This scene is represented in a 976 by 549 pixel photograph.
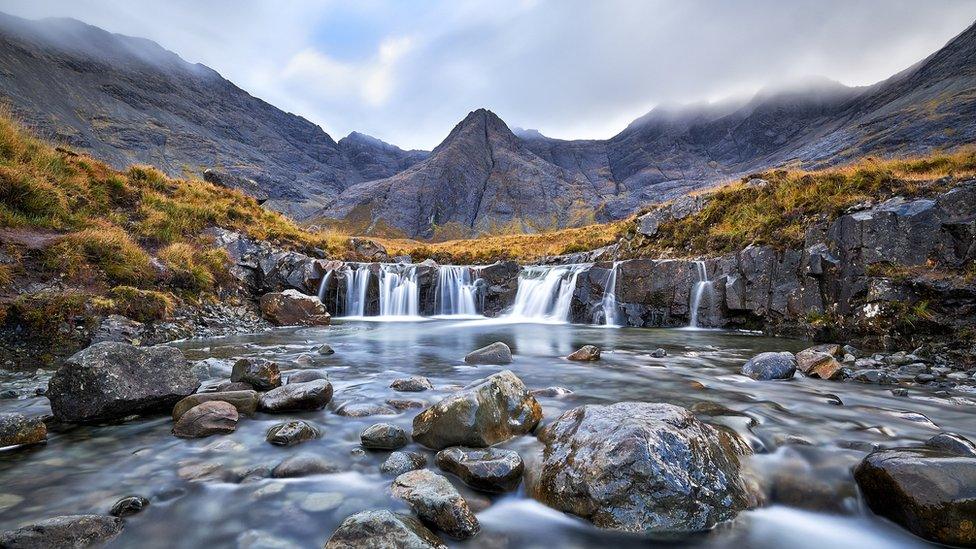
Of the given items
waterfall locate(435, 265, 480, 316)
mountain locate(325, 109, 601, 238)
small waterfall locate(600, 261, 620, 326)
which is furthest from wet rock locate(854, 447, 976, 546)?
mountain locate(325, 109, 601, 238)

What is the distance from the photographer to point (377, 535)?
7.59 feet

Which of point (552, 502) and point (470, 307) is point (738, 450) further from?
point (470, 307)

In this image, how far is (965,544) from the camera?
2.58 m

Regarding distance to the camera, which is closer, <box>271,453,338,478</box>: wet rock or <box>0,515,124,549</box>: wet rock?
<box>0,515,124,549</box>: wet rock

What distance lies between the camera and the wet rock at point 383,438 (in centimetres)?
418

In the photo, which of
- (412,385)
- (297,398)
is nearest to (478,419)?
(412,385)

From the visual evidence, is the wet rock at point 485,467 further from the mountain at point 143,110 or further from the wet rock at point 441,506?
the mountain at point 143,110

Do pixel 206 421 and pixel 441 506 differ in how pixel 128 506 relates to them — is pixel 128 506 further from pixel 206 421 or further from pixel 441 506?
pixel 441 506

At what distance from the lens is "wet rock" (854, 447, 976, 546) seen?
8.52 feet

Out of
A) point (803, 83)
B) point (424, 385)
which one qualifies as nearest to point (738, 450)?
point (424, 385)

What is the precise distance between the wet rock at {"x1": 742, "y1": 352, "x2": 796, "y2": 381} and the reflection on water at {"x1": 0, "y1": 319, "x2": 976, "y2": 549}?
283 millimetres

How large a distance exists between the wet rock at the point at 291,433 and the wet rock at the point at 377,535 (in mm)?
2186

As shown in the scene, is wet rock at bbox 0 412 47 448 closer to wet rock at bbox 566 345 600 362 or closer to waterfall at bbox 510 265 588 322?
wet rock at bbox 566 345 600 362

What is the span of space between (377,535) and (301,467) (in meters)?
1.76
